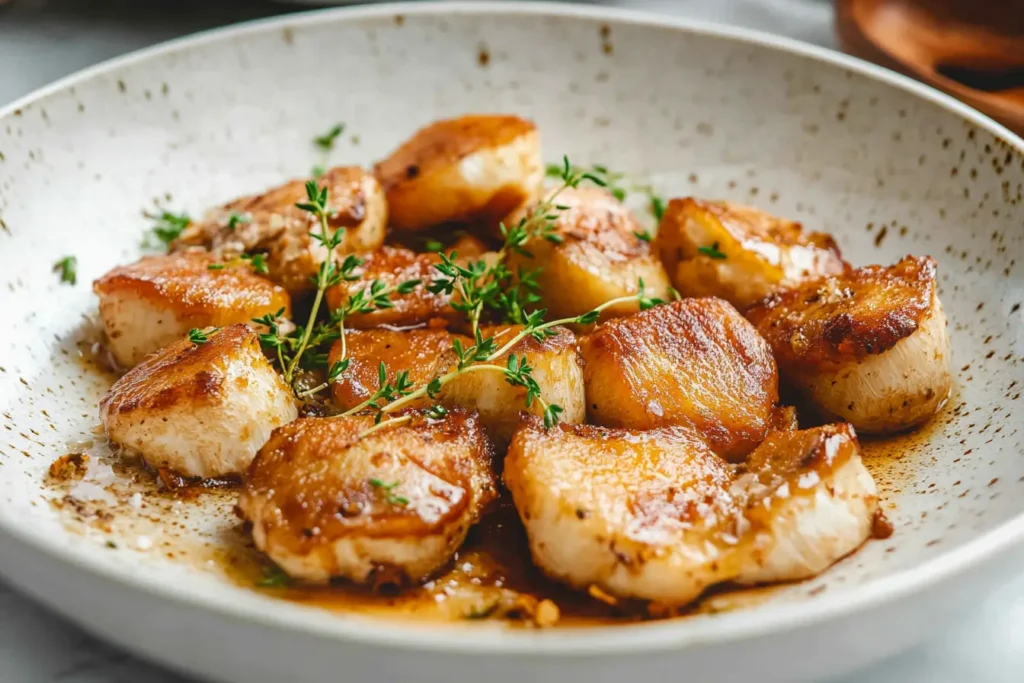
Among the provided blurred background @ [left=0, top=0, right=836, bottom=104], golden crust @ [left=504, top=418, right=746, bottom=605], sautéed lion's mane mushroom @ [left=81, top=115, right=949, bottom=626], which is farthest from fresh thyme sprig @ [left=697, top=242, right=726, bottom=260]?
blurred background @ [left=0, top=0, right=836, bottom=104]

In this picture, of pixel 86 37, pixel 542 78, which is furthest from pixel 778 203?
pixel 86 37

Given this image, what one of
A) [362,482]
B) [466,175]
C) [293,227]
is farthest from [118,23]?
[362,482]

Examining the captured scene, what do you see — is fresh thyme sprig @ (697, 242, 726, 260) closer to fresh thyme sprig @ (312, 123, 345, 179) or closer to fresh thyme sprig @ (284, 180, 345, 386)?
fresh thyme sprig @ (284, 180, 345, 386)

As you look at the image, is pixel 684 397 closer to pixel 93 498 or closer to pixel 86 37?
pixel 93 498

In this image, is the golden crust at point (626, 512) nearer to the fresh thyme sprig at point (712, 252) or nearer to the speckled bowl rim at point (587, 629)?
the speckled bowl rim at point (587, 629)

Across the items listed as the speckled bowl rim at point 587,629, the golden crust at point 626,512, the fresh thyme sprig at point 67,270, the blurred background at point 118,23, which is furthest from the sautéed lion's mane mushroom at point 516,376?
the blurred background at point 118,23
